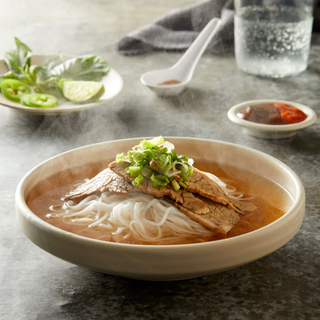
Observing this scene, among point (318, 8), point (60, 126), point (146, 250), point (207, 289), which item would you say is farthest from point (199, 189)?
point (318, 8)

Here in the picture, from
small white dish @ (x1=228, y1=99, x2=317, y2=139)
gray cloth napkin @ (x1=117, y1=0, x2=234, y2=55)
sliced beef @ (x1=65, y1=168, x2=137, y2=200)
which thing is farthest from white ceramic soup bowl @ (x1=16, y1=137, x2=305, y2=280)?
gray cloth napkin @ (x1=117, y1=0, x2=234, y2=55)

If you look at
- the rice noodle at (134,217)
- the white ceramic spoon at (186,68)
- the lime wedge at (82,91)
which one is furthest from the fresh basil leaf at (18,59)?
the rice noodle at (134,217)

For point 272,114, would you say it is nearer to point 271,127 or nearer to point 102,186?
point 271,127

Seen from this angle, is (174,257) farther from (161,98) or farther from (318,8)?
(318,8)

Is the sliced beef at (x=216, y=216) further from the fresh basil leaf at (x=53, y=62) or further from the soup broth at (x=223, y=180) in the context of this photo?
the fresh basil leaf at (x=53, y=62)

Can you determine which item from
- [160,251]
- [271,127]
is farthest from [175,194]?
[271,127]
